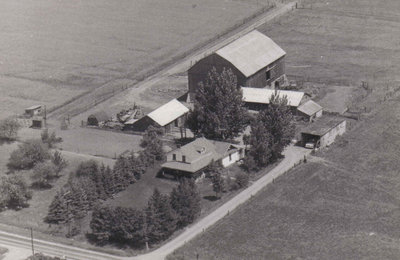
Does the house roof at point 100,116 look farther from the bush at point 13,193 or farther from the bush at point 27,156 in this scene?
the bush at point 13,193

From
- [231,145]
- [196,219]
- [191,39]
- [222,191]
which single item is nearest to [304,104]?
[231,145]

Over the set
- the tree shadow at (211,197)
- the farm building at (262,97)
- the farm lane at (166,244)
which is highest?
the farm building at (262,97)

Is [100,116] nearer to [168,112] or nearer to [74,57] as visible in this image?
[168,112]

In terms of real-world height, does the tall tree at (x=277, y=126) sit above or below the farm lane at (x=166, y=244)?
above

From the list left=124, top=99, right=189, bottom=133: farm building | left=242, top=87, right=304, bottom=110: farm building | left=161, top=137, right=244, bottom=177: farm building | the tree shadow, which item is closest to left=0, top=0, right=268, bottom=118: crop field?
left=124, top=99, right=189, bottom=133: farm building

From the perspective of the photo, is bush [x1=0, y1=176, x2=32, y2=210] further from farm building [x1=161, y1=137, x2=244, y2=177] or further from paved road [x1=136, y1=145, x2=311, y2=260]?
paved road [x1=136, y1=145, x2=311, y2=260]

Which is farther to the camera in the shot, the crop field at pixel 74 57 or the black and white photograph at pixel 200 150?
the crop field at pixel 74 57

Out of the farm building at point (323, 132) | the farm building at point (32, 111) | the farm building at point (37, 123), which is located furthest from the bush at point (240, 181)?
the farm building at point (32, 111)
